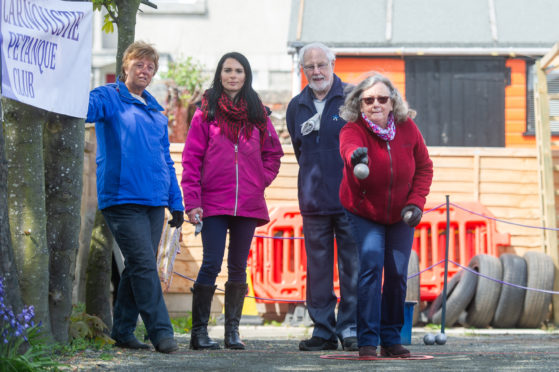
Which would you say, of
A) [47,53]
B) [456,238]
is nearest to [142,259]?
[47,53]

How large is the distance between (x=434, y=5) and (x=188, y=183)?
422 inches

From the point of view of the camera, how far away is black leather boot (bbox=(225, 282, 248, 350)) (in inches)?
234

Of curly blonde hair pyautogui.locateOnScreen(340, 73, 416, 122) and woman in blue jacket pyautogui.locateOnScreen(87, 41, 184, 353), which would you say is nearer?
curly blonde hair pyautogui.locateOnScreen(340, 73, 416, 122)

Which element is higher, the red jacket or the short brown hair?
the short brown hair

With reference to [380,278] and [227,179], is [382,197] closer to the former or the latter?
[380,278]

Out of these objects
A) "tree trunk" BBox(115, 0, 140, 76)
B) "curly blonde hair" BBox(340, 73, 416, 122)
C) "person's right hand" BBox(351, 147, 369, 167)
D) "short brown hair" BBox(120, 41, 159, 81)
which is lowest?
"person's right hand" BBox(351, 147, 369, 167)

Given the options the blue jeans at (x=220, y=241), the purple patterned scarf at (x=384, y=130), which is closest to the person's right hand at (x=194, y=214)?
the blue jeans at (x=220, y=241)

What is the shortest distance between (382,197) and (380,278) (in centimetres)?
43

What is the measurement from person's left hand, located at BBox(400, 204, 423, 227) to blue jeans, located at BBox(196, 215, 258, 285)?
3.77 ft

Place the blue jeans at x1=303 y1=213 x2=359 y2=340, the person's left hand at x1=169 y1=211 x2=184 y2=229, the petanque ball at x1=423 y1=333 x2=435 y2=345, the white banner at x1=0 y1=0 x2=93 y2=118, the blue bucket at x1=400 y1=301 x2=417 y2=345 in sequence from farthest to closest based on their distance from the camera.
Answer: the petanque ball at x1=423 y1=333 x2=435 y2=345, the blue bucket at x1=400 y1=301 x2=417 y2=345, the blue jeans at x1=303 y1=213 x2=359 y2=340, the person's left hand at x1=169 y1=211 x2=184 y2=229, the white banner at x1=0 y1=0 x2=93 y2=118

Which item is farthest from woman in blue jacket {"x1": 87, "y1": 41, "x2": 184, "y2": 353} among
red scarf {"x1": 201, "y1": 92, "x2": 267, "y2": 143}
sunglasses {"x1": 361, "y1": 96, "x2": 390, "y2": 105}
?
sunglasses {"x1": 361, "y1": 96, "x2": 390, "y2": 105}

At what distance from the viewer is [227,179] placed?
5785 millimetres

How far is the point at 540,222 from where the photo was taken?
1000 centimetres

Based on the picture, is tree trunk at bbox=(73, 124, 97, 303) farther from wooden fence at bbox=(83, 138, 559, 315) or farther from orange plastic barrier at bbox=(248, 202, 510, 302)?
orange plastic barrier at bbox=(248, 202, 510, 302)
